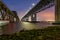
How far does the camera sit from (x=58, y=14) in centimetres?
1730

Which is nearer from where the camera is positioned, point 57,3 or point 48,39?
point 48,39

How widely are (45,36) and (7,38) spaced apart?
1191 millimetres

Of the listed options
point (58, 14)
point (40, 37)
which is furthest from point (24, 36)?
point (58, 14)

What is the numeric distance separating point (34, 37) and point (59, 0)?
43.5ft

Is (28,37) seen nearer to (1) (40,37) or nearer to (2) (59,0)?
(1) (40,37)

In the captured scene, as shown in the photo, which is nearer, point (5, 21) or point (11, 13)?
point (5, 21)

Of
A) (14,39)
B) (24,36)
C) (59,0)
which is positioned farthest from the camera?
(59,0)

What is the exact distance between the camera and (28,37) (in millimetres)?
4406

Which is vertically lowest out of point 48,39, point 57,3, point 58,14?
point 48,39

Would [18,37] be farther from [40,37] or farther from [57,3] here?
[57,3]

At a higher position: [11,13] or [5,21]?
[11,13]

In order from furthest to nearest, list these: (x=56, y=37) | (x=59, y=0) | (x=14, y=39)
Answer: (x=59, y=0) < (x=56, y=37) < (x=14, y=39)

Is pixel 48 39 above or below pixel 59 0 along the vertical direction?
below

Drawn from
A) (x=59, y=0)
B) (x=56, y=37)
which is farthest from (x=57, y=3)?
(x=56, y=37)
